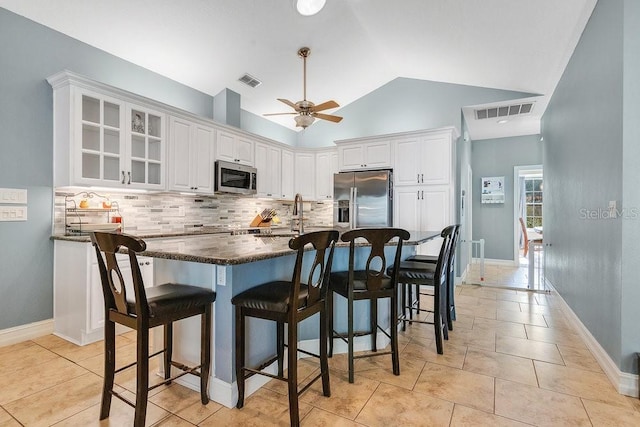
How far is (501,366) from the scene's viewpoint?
2283 mm

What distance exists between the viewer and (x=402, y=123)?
5230 millimetres

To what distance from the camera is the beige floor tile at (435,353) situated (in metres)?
2.36

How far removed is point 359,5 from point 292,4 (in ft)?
2.45

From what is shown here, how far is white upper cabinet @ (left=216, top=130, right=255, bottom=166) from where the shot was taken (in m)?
4.32

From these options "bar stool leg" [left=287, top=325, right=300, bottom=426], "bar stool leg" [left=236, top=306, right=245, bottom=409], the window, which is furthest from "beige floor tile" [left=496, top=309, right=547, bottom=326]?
the window

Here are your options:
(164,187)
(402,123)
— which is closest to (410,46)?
(402,123)

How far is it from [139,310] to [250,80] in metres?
3.81

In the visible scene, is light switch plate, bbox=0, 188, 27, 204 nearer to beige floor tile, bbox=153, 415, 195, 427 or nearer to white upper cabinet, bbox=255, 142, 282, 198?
beige floor tile, bbox=153, 415, 195, 427

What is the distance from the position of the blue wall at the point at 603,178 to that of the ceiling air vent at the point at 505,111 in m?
1.09

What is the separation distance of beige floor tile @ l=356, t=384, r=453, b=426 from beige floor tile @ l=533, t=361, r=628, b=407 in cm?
79

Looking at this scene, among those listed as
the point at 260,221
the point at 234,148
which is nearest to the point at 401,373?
the point at 260,221

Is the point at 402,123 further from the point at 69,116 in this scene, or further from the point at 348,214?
the point at 69,116

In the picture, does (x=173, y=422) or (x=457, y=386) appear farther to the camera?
(x=457, y=386)

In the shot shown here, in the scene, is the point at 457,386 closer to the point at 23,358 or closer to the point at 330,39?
the point at 23,358
